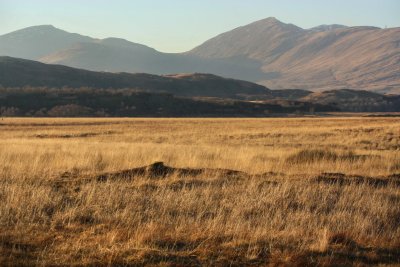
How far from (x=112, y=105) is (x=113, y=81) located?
6243cm

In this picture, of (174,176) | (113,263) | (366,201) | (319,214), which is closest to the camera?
(113,263)

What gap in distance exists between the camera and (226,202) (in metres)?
10.4

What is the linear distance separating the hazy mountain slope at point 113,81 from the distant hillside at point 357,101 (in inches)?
861

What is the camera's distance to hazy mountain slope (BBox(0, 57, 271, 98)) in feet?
481

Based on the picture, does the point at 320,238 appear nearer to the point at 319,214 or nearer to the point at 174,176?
the point at 319,214

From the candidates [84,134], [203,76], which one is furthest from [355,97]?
[84,134]

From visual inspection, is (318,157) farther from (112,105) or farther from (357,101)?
(357,101)

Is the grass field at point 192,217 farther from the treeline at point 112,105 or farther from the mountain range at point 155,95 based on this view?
the mountain range at point 155,95

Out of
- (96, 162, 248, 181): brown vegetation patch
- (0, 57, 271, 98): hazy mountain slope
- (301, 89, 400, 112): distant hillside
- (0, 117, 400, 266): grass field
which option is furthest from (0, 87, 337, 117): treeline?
(0, 117, 400, 266): grass field

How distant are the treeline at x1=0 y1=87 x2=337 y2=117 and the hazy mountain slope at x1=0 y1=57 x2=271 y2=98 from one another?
39414mm

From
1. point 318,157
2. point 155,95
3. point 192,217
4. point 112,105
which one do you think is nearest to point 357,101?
point 155,95

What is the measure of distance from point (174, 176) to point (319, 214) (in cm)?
457

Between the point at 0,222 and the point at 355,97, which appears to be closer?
the point at 0,222

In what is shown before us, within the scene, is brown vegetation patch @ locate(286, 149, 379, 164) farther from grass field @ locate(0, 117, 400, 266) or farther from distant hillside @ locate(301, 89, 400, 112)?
distant hillside @ locate(301, 89, 400, 112)
